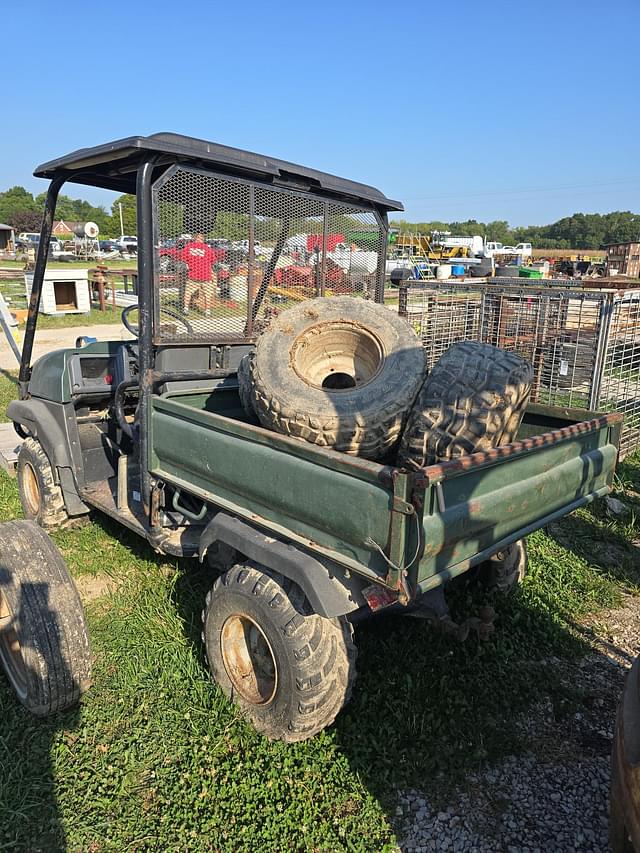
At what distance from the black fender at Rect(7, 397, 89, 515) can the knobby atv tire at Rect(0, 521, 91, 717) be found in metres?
1.21

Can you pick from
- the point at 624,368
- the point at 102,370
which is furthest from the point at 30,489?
the point at 624,368

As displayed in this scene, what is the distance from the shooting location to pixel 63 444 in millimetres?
4406

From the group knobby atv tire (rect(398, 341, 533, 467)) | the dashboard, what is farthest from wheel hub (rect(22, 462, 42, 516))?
knobby atv tire (rect(398, 341, 533, 467))

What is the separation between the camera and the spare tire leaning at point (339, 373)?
9.43ft

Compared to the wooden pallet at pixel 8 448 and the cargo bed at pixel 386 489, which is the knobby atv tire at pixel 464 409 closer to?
the cargo bed at pixel 386 489

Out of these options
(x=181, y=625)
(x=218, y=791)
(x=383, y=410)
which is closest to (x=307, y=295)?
(x=383, y=410)

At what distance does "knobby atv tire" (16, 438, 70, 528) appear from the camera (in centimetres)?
459

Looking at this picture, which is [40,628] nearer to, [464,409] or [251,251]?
[464,409]

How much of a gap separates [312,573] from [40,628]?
1.34 metres

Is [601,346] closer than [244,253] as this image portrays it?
No

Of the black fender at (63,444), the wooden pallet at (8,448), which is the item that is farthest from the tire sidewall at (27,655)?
the wooden pallet at (8,448)

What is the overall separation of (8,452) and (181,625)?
3668mm

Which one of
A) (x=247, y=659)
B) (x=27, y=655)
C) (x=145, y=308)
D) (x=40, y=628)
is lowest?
(x=247, y=659)

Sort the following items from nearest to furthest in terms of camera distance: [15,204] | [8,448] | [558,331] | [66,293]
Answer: [8,448] < [558,331] < [66,293] < [15,204]
